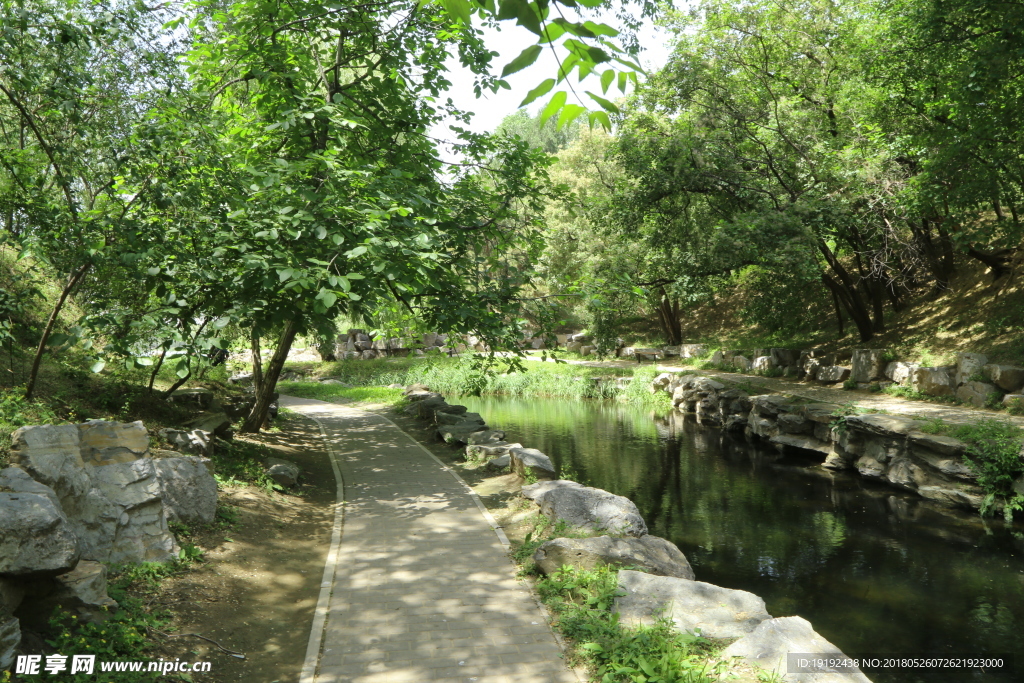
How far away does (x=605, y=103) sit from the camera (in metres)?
2.34

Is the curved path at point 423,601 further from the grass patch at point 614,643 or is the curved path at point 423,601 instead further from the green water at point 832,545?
the green water at point 832,545

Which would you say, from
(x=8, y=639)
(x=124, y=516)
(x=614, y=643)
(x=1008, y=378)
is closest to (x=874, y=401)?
(x=1008, y=378)

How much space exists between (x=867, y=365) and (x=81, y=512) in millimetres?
17299

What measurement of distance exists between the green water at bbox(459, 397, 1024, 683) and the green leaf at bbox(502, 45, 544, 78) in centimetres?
638

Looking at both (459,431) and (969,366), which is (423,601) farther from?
(969,366)

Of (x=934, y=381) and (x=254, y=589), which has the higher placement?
(x=934, y=381)

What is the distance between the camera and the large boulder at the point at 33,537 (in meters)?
4.20

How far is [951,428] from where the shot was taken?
457 inches

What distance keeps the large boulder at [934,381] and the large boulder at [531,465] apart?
33.2 ft

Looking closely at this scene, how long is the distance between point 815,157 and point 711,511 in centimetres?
1072

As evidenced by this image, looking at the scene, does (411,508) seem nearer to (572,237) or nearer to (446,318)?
(446,318)

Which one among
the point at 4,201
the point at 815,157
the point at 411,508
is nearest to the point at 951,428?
the point at 815,157

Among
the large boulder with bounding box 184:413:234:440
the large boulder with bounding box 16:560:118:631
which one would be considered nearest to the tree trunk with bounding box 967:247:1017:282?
the large boulder with bounding box 184:413:234:440

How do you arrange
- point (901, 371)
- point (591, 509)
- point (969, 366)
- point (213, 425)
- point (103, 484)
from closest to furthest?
point (103, 484) → point (591, 509) → point (213, 425) → point (969, 366) → point (901, 371)
